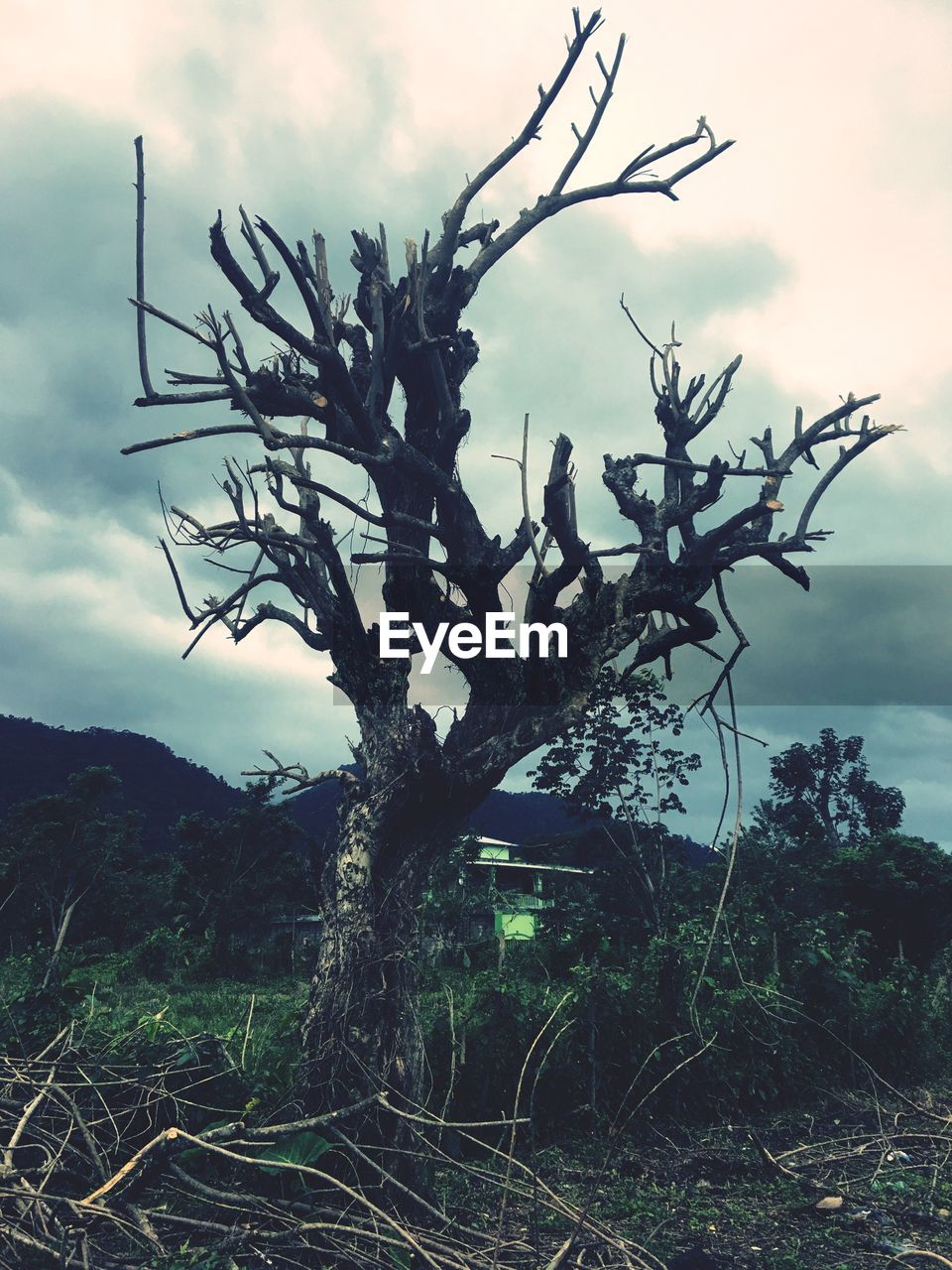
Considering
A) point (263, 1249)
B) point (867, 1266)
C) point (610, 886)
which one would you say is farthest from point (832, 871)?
point (263, 1249)

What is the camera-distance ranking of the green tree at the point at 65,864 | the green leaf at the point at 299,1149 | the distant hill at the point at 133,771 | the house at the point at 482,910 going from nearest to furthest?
the green leaf at the point at 299,1149, the house at the point at 482,910, the green tree at the point at 65,864, the distant hill at the point at 133,771

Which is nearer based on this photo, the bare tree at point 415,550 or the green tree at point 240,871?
the bare tree at point 415,550

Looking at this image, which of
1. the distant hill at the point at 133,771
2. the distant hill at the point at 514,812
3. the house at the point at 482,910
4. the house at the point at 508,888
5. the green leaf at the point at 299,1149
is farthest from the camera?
the distant hill at the point at 514,812

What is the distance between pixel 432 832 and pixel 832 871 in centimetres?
1618

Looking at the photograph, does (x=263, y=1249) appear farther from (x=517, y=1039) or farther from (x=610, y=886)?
(x=610, y=886)

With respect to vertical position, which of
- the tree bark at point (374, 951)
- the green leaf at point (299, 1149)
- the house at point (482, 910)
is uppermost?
the tree bark at point (374, 951)

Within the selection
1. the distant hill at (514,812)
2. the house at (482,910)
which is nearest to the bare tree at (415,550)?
the house at (482,910)

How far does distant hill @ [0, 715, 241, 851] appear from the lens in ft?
155

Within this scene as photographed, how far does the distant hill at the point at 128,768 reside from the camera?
4722 centimetres

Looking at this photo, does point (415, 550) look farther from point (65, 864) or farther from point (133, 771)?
point (133, 771)

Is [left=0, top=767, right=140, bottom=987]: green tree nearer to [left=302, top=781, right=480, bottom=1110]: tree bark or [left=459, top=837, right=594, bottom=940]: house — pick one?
[left=459, top=837, right=594, bottom=940]: house

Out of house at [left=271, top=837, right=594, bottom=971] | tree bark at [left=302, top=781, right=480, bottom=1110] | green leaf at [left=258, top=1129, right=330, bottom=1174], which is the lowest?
house at [left=271, top=837, right=594, bottom=971]

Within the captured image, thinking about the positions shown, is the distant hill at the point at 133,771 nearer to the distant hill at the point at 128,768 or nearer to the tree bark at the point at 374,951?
the distant hill at the point at 128,768

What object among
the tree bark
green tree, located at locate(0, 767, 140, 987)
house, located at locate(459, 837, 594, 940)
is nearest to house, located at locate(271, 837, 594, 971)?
house, located at locate(459, 837, 594, 940)
